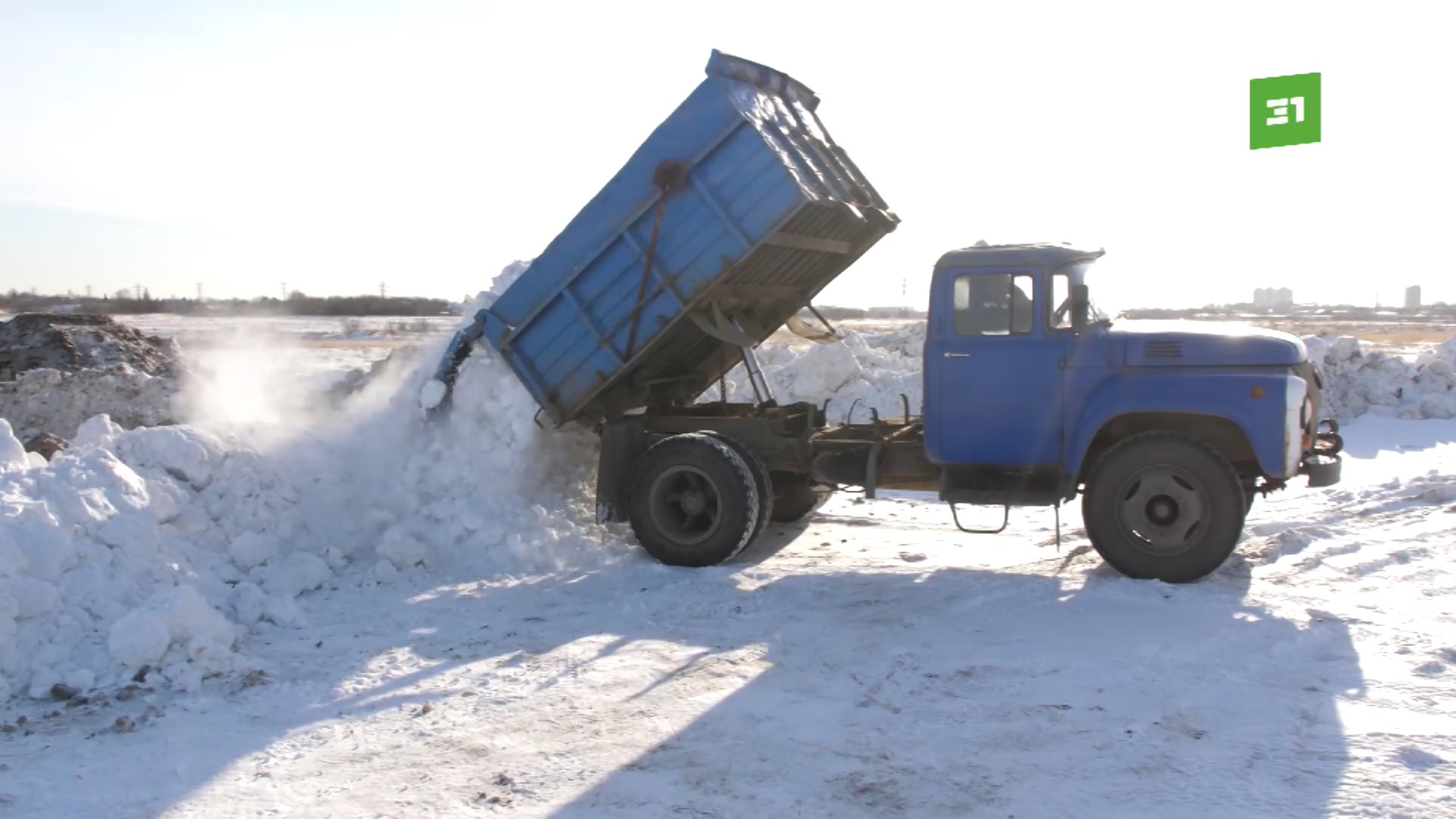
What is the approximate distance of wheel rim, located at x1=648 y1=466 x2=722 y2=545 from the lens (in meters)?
9.40

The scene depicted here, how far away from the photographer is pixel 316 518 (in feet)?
30.4

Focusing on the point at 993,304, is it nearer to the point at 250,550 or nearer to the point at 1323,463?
the point at 1323,463

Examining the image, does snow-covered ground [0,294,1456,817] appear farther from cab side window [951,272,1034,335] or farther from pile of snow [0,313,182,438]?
pile of snow [0,313,182,438]

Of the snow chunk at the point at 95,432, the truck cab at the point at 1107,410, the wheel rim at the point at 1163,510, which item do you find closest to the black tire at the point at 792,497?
the truck cab at the point at 1107,410

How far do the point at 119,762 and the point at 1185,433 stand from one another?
6.89 meters

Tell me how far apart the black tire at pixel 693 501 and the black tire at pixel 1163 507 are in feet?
8.80

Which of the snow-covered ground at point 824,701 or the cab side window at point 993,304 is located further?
the cab side window at point 993,304

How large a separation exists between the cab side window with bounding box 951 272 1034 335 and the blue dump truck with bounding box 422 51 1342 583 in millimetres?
15

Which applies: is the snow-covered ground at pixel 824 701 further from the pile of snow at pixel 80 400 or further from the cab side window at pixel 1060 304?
the pile of snow at pixel 80 400

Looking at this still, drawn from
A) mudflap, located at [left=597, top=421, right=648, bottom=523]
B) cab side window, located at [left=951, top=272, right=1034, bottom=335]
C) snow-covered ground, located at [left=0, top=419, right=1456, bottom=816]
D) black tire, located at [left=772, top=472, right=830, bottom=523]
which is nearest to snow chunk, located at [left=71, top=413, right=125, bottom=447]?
snow-covered ground, located at [left=0, top=419, right=1456, bottom=816]

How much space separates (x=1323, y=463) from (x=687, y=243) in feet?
16.6

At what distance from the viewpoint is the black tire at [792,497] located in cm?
1054

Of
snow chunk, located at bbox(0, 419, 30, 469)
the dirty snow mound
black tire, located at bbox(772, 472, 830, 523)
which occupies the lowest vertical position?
black tire, located at bbox(772, 472, 830, 523)

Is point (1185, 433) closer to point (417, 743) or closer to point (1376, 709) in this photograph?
point (1376, 709)
